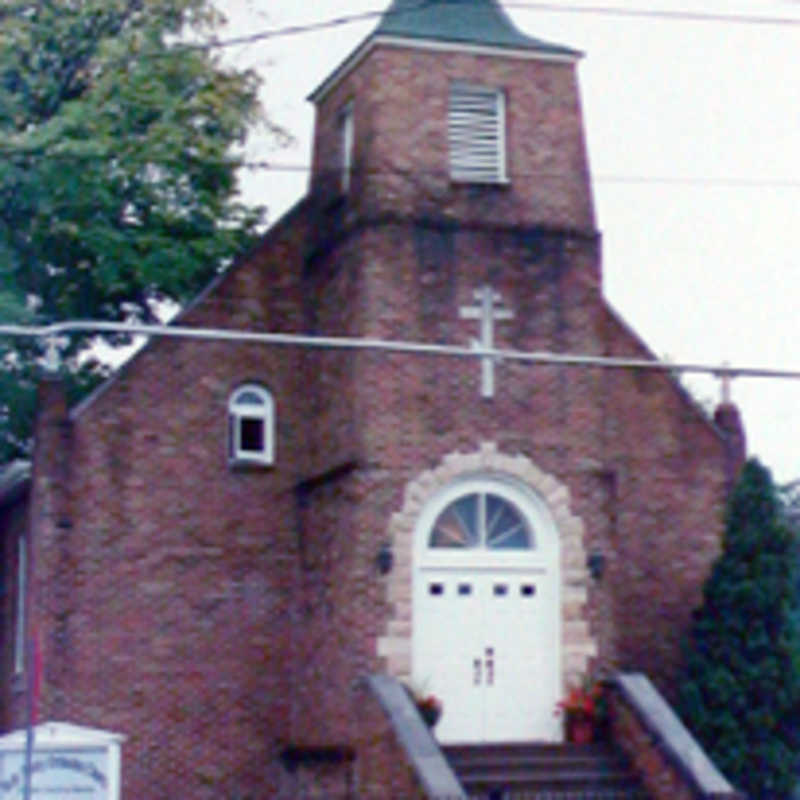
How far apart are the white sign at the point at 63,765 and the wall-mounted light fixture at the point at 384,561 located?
17.5 feet

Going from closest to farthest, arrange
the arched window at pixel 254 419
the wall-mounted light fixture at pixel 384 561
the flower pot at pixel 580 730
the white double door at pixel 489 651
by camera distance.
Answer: the wall-mounted light fixture at pixel 384 561 < the flower pot at pixel 580 730 < the white double door at pixel 489 651 < the arched window at pixel 254 419

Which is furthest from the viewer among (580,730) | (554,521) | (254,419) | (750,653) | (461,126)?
(254,419)

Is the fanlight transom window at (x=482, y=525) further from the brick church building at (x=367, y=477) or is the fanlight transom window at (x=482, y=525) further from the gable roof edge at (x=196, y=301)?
the gable roof edge at (x=196, y=301)

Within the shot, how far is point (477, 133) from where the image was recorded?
29531 millimetres

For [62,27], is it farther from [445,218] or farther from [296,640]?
[296,640]

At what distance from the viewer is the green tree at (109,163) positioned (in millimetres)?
Answer: 32406

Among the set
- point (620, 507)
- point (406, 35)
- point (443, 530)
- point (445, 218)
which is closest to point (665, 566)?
point (620, 507)

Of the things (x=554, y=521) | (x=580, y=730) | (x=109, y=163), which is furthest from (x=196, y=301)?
(x=580, y=730)

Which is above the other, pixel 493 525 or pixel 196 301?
pixel 196 301

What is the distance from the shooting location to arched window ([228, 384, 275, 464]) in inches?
1171

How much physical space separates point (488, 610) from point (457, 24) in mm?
Answer: 8183

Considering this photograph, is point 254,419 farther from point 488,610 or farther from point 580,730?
point 580,730

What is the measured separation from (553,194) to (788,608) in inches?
255

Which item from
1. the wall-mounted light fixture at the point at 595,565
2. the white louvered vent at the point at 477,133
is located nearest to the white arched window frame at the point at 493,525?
the wall-mounted light fixture at the point at 595,565
